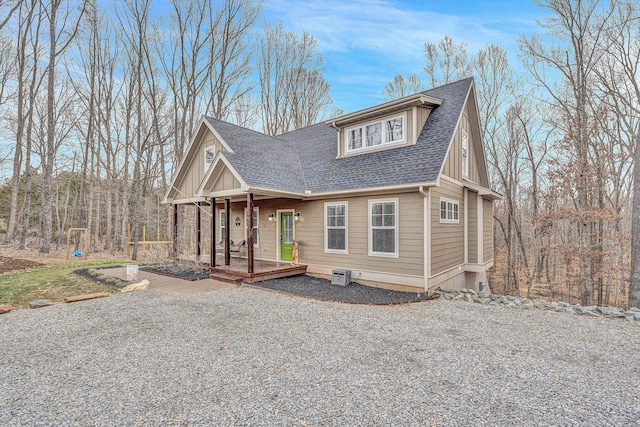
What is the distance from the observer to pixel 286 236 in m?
10.4

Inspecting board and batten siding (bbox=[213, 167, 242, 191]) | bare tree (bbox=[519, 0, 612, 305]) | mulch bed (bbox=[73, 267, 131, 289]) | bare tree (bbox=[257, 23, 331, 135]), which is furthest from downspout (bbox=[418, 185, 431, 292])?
bare tree (bbox=[257, 23, 331, 135])

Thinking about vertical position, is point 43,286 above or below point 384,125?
below

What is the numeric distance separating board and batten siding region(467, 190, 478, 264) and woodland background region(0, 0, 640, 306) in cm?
267

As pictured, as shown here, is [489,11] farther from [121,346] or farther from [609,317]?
[121,346]

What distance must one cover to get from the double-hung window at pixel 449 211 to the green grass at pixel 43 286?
8784 mm

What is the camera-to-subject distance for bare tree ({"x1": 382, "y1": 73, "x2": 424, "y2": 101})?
1934 cm

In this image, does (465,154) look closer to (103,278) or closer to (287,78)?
(103,278)

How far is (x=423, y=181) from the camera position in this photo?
7004 millimetres

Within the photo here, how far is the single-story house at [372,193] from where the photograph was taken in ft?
24.8

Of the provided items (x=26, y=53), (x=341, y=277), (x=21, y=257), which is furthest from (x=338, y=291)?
(x=26, y=53)

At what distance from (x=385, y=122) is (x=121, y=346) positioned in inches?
324

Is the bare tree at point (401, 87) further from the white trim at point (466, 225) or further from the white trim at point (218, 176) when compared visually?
the white trim at point (218, 176)

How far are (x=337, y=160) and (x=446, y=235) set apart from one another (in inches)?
162

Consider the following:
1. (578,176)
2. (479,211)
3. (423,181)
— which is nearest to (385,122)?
(423,181)
